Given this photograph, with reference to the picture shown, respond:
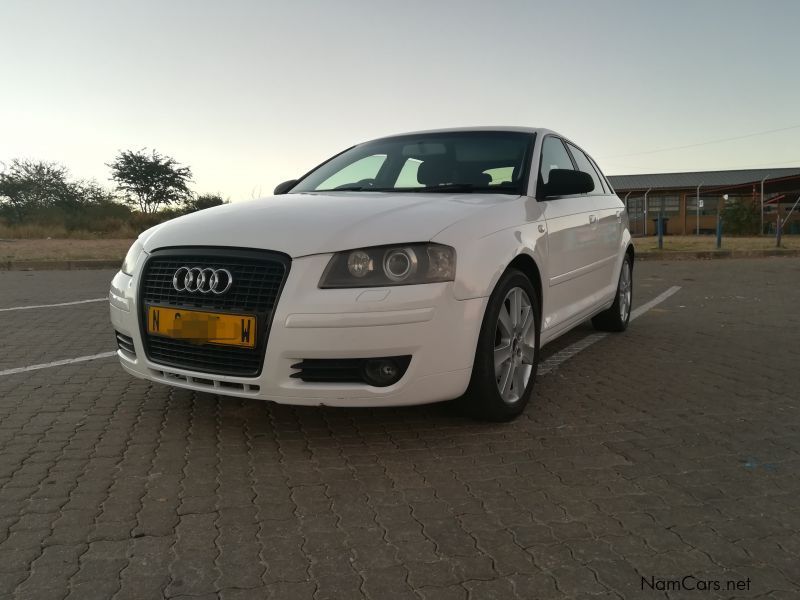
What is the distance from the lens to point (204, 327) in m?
3.05

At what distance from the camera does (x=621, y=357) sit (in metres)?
5.16

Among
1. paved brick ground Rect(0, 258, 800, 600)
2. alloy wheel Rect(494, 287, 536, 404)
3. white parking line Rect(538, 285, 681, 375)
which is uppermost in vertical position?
alloy wheel Rect(494, 287, 536, 404)

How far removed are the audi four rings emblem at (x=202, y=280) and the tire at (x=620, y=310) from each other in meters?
3.88

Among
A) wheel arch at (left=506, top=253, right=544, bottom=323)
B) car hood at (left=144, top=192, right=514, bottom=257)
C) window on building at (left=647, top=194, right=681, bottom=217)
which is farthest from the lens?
window on building at (left=647, top=194, right=681, bottom=217)

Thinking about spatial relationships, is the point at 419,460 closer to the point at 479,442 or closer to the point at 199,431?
the point at 479,442

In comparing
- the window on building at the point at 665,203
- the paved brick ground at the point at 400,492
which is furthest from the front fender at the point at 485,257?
the window on building at the point at 665,203

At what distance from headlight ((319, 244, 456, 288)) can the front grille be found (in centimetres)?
21

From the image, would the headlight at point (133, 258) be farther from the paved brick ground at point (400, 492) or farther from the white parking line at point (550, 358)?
the white parking line at point (550, 358)

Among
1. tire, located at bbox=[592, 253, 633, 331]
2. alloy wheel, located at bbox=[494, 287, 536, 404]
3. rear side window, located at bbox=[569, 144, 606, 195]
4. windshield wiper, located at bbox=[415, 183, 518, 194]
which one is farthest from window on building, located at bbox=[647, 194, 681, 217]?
alloy wheel, located at bbox=[494, 287, 536, 404]

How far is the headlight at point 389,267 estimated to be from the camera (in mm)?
2947

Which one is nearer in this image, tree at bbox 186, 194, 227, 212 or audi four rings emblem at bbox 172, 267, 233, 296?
audi four rings emblem at bbox 172, 267, 233, 296

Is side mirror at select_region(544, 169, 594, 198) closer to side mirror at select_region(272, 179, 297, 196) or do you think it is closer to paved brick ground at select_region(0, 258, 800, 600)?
paved brick ground at select_region(0, 258, 800, 600)

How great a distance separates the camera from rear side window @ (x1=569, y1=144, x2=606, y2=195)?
212 inches

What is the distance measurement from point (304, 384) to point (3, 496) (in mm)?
1197
